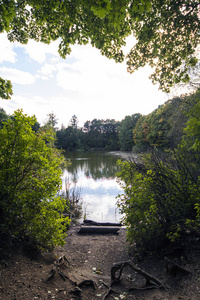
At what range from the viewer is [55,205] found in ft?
13.7

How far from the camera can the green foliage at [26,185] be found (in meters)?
3.69

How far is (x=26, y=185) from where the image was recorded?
155 inches

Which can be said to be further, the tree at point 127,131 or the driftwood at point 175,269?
the tree at point 127,131

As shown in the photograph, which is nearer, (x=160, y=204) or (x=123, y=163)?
(x=160, y=204)

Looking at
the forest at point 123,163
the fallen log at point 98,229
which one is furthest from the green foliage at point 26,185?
the fallen log at point 98,229

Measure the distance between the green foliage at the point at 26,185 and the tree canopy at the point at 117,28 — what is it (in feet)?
5.03

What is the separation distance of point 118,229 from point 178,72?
638 centimetres

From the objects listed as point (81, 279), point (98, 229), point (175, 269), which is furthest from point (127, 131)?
point (175, 269)

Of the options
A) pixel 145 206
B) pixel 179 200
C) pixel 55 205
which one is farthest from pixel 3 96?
pixel 179 200

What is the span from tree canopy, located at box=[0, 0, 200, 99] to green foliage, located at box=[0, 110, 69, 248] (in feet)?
5.03

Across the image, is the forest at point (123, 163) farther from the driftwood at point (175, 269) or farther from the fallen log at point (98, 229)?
the fallen log at point (98, 229)

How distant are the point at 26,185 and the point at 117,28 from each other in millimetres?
3988

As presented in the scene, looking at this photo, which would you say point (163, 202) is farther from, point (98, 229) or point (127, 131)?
point (127, 131)

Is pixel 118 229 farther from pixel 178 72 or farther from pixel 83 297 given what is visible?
pixel 178 72
